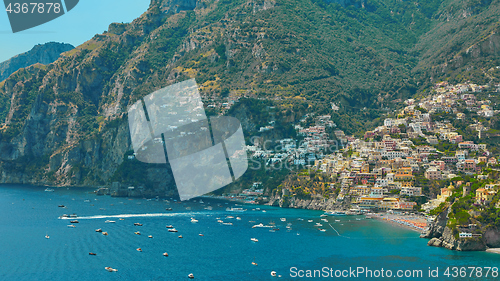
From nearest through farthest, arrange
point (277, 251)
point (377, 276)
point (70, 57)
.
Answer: point (377, 276) < point (277, 251) < point (70, 57)

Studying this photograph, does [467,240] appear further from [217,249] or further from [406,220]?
[217,249]

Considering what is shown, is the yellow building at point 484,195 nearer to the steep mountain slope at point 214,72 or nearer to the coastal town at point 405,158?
the coastal town at point 405,158

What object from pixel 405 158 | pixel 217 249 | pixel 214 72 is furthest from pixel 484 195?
pixel 214 72

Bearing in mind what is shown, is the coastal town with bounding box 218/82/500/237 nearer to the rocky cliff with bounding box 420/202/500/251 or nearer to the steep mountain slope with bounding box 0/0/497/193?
the rocky cliff with bounding box 420/202/500/251

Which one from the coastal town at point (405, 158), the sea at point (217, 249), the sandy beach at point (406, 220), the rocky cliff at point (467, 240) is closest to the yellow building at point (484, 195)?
the coastal town at point (405, 158)

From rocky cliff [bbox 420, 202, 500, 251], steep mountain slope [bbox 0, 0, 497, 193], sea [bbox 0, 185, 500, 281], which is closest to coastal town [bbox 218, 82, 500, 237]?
rocky cliff [bbox 420, 202, 500, 251]

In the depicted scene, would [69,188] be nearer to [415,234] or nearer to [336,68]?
[336,68]

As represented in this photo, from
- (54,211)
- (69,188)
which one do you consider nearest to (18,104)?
(69,188)
